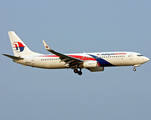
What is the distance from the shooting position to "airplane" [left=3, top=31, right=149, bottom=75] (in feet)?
180

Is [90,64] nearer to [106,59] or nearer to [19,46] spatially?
[106,59]

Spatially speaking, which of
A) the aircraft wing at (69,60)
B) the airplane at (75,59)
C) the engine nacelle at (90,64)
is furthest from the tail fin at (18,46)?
the engine nacelle at (90,64)

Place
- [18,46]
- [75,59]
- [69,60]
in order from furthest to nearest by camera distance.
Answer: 1. [18,46]
2. [69,60]
3. [75,59]

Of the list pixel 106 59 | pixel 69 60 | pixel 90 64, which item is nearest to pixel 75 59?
pixel 69 60

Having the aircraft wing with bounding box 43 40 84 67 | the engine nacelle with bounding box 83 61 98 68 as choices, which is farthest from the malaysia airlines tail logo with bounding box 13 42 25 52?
the engine nacelle with bounding box 83 61 98 68

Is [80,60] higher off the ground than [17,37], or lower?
lower

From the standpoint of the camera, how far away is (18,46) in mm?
61875

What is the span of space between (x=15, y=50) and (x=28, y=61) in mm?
4588

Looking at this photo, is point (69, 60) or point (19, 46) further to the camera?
point (19, 46)

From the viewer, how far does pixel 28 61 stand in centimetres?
5928

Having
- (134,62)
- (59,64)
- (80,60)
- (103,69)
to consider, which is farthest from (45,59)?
(134,62)

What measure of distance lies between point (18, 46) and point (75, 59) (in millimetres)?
14059

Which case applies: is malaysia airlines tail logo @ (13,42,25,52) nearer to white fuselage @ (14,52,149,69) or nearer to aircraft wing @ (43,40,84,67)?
white fuselage @ (14,52,149,69)

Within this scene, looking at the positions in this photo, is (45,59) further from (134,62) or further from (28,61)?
(134,62)
